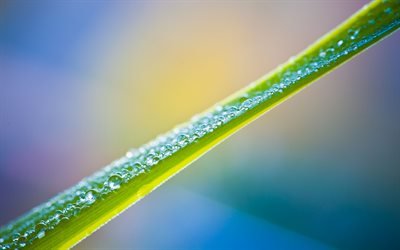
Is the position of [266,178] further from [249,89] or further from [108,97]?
[249,89]

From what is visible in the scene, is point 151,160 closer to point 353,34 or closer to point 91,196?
point 91,196

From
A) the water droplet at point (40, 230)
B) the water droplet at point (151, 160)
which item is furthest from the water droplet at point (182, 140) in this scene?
the water droplet at point (40, 230)

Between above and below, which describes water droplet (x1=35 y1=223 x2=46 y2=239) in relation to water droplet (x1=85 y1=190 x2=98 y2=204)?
below

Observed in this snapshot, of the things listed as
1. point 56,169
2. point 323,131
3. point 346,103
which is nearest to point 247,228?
point 323,131

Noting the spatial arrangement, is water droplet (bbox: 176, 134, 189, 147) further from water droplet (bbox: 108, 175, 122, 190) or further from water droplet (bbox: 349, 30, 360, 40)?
water droplet (bbox: 349, 30, 360, 40)

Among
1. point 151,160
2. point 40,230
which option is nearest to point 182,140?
point 151,160

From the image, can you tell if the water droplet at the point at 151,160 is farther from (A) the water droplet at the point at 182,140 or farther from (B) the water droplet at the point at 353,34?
(B) the water droplet at the point at 353,34

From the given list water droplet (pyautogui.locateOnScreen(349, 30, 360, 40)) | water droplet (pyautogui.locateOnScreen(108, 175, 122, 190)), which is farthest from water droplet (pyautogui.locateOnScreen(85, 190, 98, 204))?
water droplet (pyautogui.locateOnScreen(349, 30, 360, 40))

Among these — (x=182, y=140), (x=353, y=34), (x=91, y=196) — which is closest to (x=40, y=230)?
(x=91, y=196)
